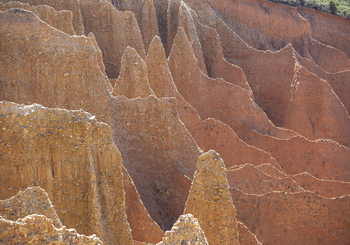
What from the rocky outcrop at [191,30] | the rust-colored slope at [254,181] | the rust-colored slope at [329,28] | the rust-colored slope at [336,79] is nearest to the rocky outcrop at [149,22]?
the rocky outcrop at [191,30]

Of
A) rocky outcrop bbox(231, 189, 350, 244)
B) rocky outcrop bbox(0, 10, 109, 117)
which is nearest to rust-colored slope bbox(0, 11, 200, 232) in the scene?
rocky outcrop bbox(0, 10, 109, 117)

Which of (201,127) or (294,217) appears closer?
(294,217)

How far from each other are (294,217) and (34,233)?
405 inches

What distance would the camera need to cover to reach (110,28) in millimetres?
23094

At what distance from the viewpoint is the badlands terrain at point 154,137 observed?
30.2ft

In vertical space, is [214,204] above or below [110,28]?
above

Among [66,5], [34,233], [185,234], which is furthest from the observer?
[66,5]

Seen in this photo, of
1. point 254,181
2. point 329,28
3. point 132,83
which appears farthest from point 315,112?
point 329,28

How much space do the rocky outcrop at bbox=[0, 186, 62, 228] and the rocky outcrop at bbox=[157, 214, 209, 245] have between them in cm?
163

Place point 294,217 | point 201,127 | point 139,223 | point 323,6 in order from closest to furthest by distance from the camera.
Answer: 1. point 139,223
2. point 294,217
3. point 201,127
4. point 323,6

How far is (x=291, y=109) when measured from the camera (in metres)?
26.1

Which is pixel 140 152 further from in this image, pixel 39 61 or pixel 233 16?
pixel 233 16

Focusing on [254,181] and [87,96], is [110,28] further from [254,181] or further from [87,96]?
[254,181]

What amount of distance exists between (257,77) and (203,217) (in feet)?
59.5
